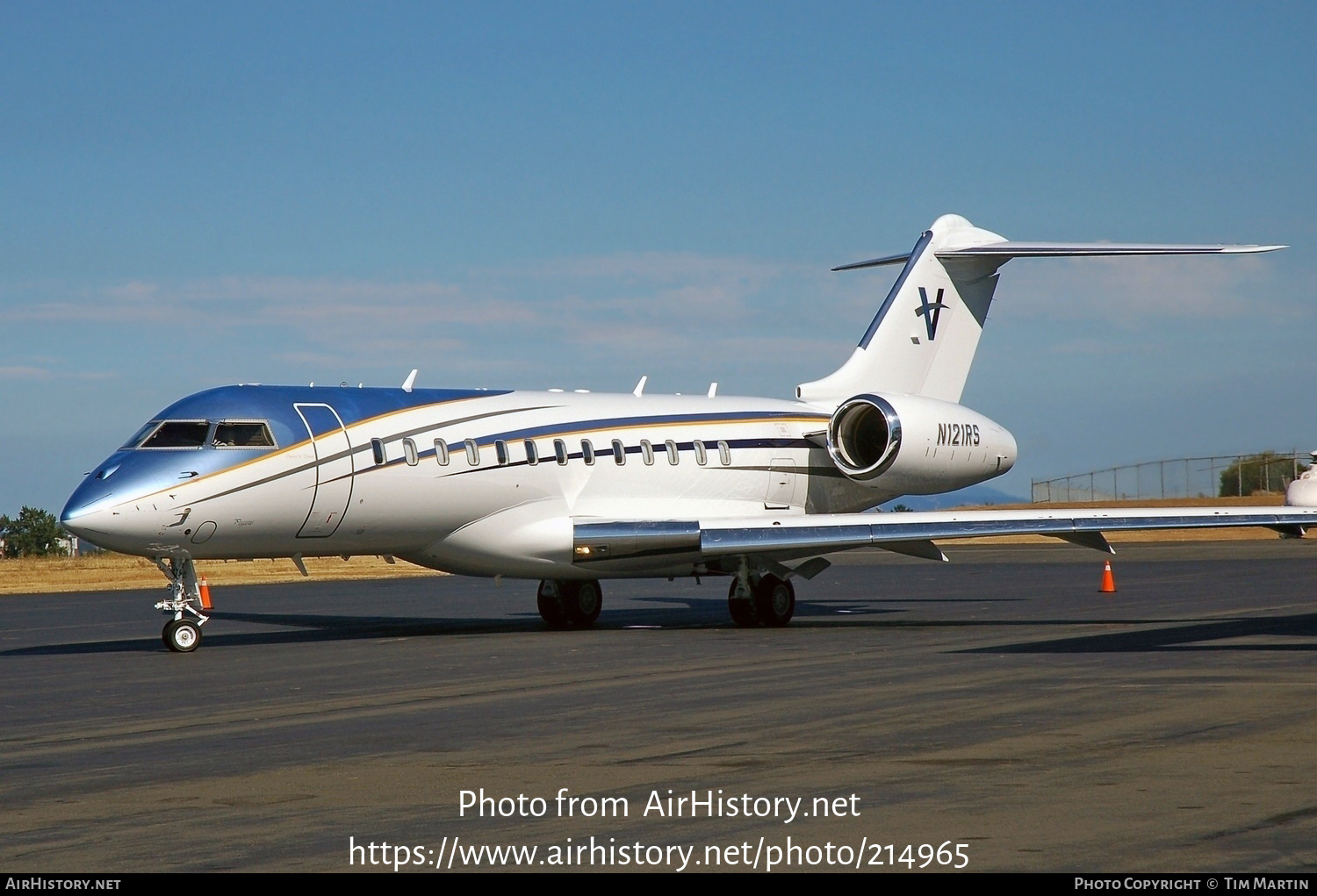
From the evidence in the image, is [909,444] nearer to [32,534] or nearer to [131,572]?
[131,572]

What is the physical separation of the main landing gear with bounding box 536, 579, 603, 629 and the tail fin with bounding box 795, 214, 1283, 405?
539 centimetres

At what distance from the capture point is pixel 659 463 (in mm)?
22703

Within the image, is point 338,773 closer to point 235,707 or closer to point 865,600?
point 235,707

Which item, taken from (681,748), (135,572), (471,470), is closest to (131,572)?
(135,572)

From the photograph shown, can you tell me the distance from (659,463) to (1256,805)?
51.2ft

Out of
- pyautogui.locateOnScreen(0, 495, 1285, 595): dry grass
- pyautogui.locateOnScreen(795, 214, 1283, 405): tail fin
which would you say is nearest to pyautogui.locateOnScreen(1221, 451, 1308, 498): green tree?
pyautogui.locateOnScreen(0, 495, 1285, 595): dry grass

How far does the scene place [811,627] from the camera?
71.3 ft

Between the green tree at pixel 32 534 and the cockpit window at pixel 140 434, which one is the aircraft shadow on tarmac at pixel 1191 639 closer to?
the cockpit window at pixel 140 434

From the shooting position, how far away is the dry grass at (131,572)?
3803 cm

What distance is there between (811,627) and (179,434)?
8.63 metres

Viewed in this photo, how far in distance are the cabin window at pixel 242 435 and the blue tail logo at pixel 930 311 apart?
11.6 meters

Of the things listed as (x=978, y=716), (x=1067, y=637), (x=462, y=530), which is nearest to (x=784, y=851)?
(x=978, y=716)

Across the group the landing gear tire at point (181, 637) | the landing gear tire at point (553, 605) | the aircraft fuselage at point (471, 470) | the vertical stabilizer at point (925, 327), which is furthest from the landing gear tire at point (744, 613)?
the landing gear tire at point (181, 637)

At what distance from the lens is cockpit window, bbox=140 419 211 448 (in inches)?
724
